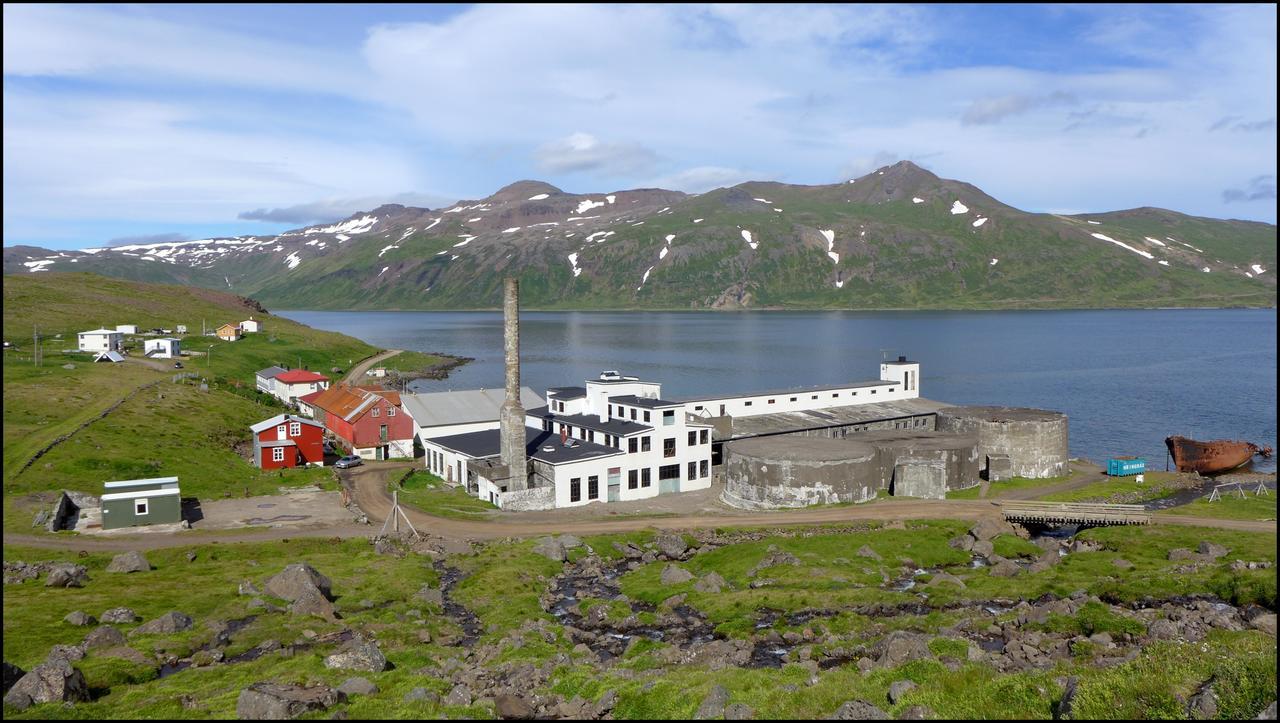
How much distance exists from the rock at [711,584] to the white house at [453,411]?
4170 centimetres

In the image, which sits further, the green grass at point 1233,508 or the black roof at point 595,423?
the black roof at point 595,423

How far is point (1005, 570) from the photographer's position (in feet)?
156

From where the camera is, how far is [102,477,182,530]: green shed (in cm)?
5497

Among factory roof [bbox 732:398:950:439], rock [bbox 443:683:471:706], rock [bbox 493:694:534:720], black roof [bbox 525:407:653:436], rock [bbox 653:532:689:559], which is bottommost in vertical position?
rock [bbox 653:532:689:559]

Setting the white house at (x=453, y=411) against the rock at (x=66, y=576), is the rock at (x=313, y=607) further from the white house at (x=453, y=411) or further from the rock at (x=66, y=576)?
the white house at (x=453, y=411)

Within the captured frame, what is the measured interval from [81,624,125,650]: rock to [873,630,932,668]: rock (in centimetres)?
3438

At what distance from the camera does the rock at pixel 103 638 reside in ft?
112

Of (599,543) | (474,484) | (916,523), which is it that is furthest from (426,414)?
(916,523)

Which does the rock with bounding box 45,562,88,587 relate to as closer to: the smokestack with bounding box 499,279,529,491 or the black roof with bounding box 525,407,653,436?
the smokestack with bounding box 499,279,529,491

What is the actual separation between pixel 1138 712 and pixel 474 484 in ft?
184

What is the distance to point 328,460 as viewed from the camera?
265 ft

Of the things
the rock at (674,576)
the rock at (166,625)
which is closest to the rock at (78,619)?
the rock at (166,625)

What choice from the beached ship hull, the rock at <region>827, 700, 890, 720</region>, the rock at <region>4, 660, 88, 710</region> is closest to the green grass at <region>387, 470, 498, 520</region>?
the rock at <region>4, 660, 88, 710</region>

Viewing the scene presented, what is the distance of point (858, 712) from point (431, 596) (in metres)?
27.4
